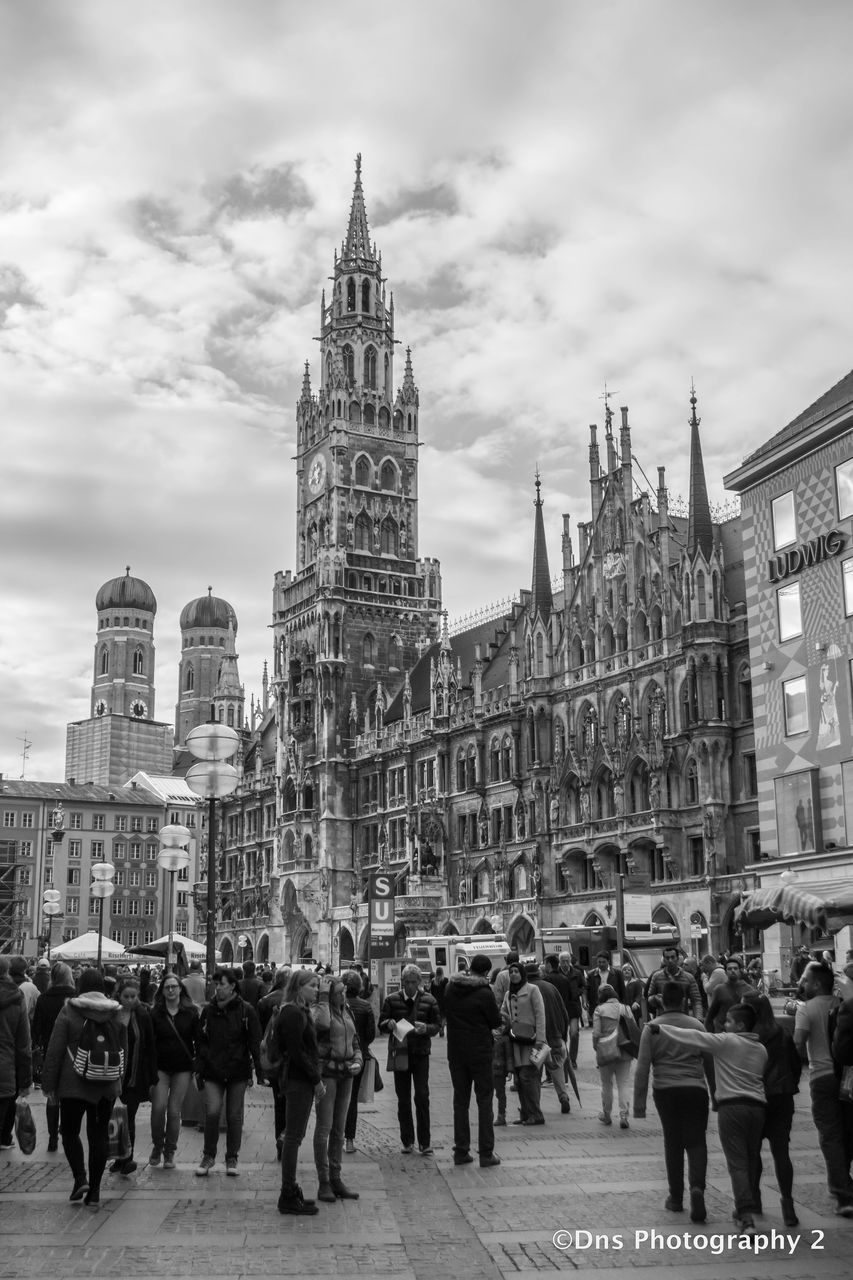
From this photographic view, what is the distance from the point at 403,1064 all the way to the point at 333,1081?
2.21 metres

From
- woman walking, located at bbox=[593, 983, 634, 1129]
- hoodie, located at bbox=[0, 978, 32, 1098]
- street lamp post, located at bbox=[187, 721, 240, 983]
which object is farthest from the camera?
street lamp post, located at bbox=[187, 721, 240, 983]

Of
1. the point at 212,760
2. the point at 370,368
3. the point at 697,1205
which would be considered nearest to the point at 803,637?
the point at 212,760

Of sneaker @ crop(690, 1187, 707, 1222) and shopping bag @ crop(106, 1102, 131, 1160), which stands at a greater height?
shopping bag @ crop(106, 1102, 131, 1160)

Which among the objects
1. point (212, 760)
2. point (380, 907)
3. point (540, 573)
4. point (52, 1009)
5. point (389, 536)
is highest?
point (389, 536)

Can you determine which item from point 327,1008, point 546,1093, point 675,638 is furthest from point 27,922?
point 327,1008

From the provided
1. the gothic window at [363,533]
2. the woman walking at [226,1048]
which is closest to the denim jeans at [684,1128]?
the woman walking at [226,1048]

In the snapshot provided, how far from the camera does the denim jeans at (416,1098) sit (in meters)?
15.2

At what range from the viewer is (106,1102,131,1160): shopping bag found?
13.9 meters

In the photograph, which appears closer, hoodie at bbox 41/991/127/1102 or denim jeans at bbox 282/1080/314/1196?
denim jeans at bbox 282/1080/314/1196

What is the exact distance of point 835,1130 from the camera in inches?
446

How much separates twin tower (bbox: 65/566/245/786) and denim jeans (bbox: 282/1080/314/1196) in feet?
522

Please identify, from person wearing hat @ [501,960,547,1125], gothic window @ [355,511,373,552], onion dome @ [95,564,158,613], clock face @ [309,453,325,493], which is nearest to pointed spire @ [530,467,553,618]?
gothic window @ [355,511,373,552]

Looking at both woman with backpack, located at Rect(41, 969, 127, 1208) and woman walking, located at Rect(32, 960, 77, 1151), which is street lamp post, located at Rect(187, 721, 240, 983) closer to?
woman walking, located at Rect(32, 960, 77, 1151)

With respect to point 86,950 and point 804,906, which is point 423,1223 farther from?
point 86,950
